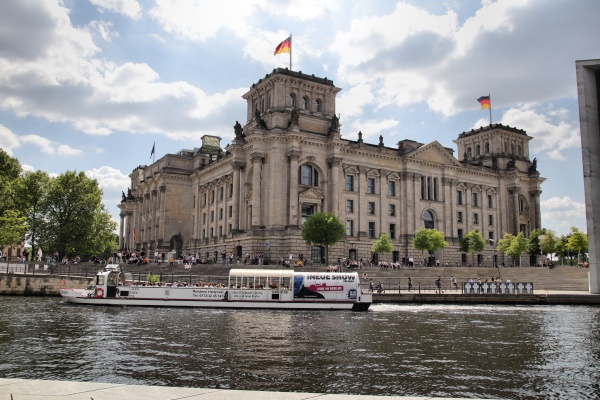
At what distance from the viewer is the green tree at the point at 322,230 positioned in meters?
66.7

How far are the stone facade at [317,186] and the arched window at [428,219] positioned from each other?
168 millimetres

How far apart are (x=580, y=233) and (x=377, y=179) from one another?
1320 inches

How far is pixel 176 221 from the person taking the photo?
98.8m

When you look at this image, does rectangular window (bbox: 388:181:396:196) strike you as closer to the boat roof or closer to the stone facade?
the stone facade

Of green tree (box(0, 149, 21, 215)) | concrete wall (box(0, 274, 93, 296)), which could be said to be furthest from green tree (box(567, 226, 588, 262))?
green tree (box(0, 149, 21, 215))

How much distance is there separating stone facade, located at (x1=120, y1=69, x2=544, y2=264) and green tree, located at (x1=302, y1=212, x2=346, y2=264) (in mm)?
5252

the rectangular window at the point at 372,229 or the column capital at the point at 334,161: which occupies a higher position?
the column capital at the point at 334,161

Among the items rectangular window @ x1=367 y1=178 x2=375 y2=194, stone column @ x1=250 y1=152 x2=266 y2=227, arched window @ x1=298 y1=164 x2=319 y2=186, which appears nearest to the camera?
stone column @ x1=250 y1=152 x2=266 y2=227

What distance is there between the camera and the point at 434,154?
88875 mm

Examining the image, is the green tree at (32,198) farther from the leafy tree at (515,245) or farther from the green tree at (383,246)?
the leafy tree at (515,245)

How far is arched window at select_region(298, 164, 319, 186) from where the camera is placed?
251ft

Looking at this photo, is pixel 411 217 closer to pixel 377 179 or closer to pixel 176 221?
pixel 377 179

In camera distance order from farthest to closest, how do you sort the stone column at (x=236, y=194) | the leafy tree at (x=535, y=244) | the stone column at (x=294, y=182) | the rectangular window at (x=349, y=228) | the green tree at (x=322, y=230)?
the leafy tree at (x=535, y=244)
the rectangular window at (x=349, y=228)
the stone column at (x=236, y=194)
the stone column at (x=294, y=182)
the green tree at (x=322, y=230)

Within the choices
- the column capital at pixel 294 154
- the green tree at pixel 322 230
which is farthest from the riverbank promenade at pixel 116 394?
the column capital at pixel 294 154
